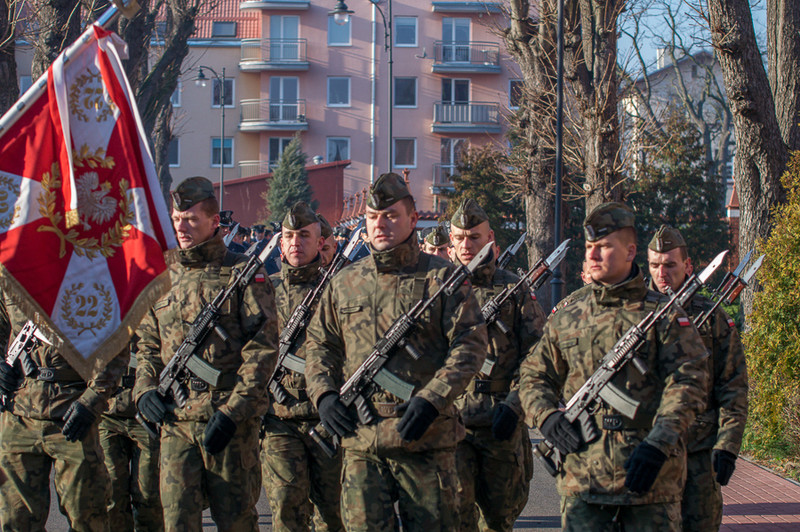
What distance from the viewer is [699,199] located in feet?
85.8

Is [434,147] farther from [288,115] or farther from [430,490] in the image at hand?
[430,490]

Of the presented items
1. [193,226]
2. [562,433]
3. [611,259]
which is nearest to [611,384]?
[562,433]

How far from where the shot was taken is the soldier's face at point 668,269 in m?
6.47

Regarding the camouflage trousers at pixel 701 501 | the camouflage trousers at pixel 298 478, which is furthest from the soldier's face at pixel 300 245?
the camouflage trousers at pixel 701 501

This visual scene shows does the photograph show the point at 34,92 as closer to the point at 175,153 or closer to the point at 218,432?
the point at 218,432

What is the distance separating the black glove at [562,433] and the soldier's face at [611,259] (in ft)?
2.28

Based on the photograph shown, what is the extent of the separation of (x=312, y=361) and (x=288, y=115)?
45521mm

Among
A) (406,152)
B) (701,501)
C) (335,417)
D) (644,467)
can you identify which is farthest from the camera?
(406,152)

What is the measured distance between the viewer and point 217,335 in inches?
222

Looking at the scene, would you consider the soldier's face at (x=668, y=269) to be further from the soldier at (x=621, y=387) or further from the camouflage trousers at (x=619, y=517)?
the camouflage trousers at (x=619, y=517)

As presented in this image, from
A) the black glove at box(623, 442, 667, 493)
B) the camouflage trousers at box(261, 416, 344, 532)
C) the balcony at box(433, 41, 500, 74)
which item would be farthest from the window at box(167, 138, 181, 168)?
the black glove at box(623, 442, 667, 493)

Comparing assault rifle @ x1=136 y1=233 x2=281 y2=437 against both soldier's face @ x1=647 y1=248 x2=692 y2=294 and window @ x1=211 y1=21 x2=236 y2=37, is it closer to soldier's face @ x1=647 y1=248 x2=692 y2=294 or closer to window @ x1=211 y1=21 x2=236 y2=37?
soldier's face @ x1=647 y1=248 x2=692 y2=294

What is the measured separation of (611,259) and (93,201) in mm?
2601

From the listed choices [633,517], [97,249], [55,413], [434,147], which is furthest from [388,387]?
[434,147]
